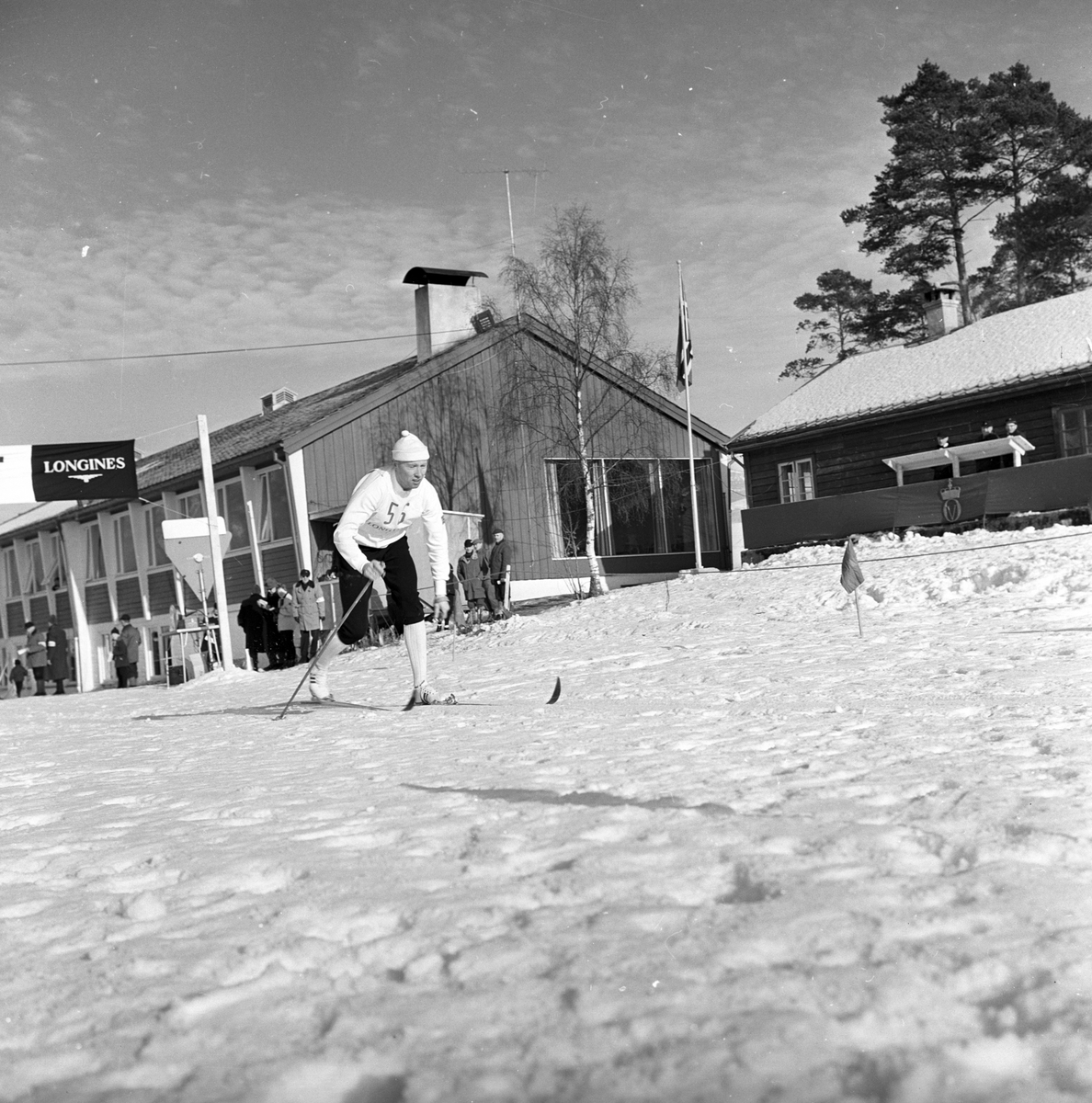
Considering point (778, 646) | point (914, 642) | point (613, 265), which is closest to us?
point (914, 642)

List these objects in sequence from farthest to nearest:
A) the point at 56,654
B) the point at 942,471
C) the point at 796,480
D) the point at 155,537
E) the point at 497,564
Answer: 1. the point at 155,537
2. the point at 796,480
3. the point at 942,471
4. the point at 56,654
5. the point at 497,564

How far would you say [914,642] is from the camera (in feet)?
38.3

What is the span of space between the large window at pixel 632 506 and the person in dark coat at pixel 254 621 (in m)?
8.53

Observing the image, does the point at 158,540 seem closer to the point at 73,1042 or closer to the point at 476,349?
the point at 476,349

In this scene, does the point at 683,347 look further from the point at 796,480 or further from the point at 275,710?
the point at 275,710

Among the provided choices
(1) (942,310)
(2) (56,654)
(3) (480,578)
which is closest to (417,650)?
(3) (480,578)

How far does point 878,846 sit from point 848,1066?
1.46m

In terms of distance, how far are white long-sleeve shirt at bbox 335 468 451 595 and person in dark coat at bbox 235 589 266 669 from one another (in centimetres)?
1452

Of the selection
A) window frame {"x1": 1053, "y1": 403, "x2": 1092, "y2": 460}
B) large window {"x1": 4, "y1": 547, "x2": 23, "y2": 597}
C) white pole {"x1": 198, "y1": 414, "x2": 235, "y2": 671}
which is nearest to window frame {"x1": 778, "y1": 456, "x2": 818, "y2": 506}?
window frame {"x1": 1053, "y1": 403, "x2": 1092, "y2": 460}

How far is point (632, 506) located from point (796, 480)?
477cm

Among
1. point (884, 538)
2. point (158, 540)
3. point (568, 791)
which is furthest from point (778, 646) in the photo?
point (158, 540)

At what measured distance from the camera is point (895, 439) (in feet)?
100

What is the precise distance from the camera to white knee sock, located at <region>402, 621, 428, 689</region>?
31.8 ft

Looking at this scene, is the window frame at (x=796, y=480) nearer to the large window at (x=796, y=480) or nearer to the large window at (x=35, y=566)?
the large window at (x=796, y=480)
